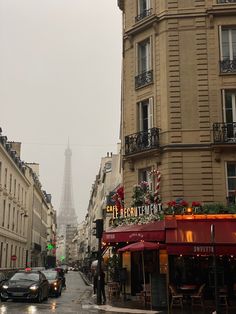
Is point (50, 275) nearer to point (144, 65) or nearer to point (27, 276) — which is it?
point (27, 276)

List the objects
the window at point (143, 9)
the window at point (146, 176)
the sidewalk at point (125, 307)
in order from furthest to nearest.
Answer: the window at point (143, 9) < the window at point (146, 176) < the sidewalk at point (125, 307)

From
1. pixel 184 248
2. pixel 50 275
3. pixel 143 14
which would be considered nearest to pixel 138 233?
pixel 184 248

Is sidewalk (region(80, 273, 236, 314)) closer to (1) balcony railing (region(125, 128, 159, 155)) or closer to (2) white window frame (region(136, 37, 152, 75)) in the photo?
(1) balcony railing (region(125, 128, 159, 155))

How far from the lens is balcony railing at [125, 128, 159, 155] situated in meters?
22.0

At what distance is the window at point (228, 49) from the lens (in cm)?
2189

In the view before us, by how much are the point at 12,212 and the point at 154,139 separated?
30721 mm

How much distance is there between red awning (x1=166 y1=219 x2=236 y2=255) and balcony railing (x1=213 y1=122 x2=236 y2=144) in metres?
4.00

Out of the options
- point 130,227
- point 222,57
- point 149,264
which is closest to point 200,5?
point 222,57

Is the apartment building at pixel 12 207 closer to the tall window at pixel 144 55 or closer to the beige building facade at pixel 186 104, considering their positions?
the tall window at pixel 144 55

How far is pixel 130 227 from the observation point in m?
20.7

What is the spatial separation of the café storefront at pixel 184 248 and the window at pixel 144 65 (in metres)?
7.20

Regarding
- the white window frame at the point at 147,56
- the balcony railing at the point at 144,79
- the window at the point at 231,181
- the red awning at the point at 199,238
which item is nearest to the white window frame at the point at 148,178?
the window at the point at 231,181

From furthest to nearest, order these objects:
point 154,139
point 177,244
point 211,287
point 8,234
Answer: point 8,234, point 154,139, point 211,287, point 177,244

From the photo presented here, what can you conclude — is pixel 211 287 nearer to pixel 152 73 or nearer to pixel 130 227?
pixel 130 227
